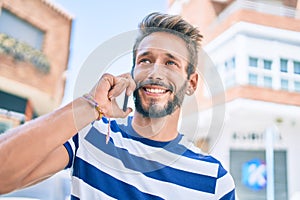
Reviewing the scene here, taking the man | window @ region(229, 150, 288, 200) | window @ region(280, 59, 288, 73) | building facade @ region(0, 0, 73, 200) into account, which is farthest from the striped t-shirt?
building facade @ region(0, 0, 73, 200)

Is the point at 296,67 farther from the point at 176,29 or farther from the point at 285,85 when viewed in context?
the point at 176,29

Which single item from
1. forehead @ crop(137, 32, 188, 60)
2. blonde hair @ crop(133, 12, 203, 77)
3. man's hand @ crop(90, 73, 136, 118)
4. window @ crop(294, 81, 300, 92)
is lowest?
man's hand @ crop(90, 73, 136, 118)

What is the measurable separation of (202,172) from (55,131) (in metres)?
0.37

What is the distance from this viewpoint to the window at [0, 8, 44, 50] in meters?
3.07

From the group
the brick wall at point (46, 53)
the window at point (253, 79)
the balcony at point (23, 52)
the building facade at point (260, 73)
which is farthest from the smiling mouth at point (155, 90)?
the brick wall at point (46, 53)

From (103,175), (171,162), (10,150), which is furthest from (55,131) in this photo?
(171,162)

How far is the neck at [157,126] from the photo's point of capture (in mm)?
811

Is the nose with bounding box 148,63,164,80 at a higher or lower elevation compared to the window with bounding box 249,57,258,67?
lower

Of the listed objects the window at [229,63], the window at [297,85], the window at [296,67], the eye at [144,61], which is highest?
the window at [229,63]

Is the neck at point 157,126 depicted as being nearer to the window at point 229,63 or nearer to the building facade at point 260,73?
the building facade at point 260,73

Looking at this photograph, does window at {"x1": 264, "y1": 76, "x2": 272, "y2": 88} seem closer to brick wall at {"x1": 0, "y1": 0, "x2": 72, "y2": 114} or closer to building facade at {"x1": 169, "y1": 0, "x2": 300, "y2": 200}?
building facade at {"x1": 169, "y1": 0, "x2": 300, "y2": 200}

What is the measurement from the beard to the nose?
51 mm

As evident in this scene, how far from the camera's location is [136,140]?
32.6 inches

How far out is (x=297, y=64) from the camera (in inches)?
57.3
